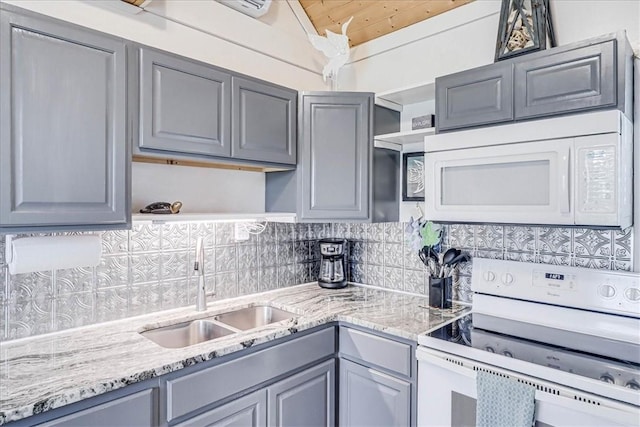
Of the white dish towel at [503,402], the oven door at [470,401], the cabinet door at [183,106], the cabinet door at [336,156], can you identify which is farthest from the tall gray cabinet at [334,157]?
the white dish towel at [503,402]

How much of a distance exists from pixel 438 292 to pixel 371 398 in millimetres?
A: 644

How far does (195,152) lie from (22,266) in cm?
77

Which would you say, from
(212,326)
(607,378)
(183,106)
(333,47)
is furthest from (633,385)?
(333,47)

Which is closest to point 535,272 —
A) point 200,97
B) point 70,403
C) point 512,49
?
point 512,49

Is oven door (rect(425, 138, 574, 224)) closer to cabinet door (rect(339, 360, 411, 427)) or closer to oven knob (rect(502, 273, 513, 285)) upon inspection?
oven knob (rect(502, 273, 513, 285))

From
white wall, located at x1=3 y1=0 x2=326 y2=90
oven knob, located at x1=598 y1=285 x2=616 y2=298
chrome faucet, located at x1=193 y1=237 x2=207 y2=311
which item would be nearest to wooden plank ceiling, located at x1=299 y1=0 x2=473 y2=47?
white wall, located at x1=3 y1=0 x2=326 y2=90

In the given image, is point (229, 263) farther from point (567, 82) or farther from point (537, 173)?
point (567, 82)

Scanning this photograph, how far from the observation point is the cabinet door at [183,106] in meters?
1.54

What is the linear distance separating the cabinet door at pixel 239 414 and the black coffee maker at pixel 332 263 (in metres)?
0.97

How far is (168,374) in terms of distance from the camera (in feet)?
4.34

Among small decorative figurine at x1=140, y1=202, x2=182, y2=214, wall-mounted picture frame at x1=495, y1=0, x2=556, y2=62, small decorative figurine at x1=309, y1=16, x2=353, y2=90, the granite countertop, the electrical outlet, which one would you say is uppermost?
small decorative figurine at x1=309, y1=16, x2=353, y2=90

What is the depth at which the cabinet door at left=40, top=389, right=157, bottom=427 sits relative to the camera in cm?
112

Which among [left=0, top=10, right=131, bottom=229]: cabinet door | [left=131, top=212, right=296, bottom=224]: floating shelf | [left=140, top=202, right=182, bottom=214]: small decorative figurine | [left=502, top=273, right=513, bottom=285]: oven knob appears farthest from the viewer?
[left=502, top=273, right=513, bottom=285]: oven knob

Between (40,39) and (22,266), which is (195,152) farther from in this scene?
(22,266)
